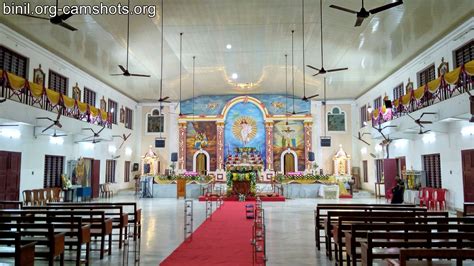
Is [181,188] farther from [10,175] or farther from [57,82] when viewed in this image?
[10,175]

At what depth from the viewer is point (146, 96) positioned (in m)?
26.2

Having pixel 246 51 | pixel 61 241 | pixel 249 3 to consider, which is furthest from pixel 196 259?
pixel 246 51

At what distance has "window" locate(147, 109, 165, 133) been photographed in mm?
28125

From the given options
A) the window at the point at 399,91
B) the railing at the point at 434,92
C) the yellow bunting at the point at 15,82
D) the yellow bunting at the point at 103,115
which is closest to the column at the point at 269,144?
the railing at the point at 434,92

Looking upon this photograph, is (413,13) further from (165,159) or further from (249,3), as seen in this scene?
(165,159)

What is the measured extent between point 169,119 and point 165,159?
9.84 feet

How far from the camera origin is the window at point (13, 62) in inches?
524

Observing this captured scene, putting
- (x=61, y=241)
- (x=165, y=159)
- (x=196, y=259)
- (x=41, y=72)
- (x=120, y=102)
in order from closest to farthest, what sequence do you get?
(x=61, y=241), (x=196, y=259), (x=41, y=72), (x=120, y=102), (x=165, y=159)

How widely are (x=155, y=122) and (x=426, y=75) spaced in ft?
Result: 60.8

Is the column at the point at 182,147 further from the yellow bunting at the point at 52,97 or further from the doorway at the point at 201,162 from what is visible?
the yellow bunting at the point at 52,97

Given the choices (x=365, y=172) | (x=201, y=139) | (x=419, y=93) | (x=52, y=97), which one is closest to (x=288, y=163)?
(x=365, y=172)

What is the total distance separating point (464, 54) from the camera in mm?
13406

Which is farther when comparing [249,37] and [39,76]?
[249,37]

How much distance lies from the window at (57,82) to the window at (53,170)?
120 inches
